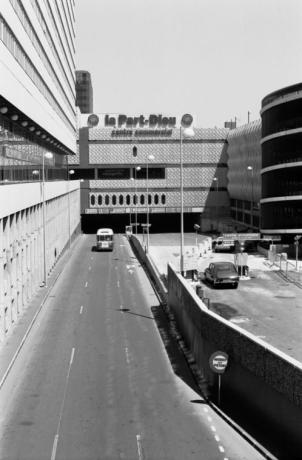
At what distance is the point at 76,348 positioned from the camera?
33531mm

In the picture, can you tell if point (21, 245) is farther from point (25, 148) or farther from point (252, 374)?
point (252, 374)

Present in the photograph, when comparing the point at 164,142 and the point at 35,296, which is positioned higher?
the point at 164,142

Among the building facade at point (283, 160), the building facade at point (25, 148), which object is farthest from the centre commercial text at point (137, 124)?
the building facade at point (25, 148)

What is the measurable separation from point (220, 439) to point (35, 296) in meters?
29.4

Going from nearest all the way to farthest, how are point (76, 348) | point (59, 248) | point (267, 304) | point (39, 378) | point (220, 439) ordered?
1. point (220, 439)
2. point (39, 378)
3. point (76, 348)
4. point (267, 304)
5. point (59, 248)

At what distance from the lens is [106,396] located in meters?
25.9

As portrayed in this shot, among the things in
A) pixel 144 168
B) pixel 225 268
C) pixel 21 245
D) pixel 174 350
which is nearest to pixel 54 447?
pixel 174 350

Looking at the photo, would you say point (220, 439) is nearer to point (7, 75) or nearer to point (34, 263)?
point (7, 75)

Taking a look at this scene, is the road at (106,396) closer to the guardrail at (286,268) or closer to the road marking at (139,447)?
the road marking at (139,447)

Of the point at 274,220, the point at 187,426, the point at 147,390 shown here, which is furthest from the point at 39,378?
the point at 274,220

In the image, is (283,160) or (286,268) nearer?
(286,268)

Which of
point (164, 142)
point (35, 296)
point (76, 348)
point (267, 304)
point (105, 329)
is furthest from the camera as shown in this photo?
point (164, 142)

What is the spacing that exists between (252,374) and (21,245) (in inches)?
928

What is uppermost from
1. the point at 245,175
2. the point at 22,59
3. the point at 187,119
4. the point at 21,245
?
the point at 187,119
